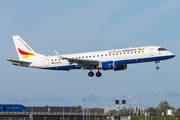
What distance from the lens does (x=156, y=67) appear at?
202 ft

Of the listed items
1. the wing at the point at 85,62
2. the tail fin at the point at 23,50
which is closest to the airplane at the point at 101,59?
the wing at the point at 85,62

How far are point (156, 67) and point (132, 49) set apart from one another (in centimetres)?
631

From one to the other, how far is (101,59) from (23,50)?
71.7ft

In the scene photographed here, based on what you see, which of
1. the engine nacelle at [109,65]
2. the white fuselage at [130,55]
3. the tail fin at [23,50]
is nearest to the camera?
the white fuselage at [130,55]

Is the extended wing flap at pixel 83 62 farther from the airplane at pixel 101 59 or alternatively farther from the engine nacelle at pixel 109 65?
the engine nacelle at pixel 109 65

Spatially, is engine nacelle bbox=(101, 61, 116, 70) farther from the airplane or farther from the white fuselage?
the white fuselage

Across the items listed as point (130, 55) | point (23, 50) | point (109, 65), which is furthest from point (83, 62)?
point (23, 50)

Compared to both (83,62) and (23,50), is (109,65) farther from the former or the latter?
(23,50)

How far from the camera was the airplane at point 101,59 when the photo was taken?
60.4 m

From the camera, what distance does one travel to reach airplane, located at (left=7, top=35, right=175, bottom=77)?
198ft

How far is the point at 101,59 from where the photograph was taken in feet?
205

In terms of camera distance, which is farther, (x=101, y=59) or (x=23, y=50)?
(x=23, y=50)

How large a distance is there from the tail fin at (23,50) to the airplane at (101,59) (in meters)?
0.55

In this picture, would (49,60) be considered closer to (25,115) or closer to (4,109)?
(25,115)
